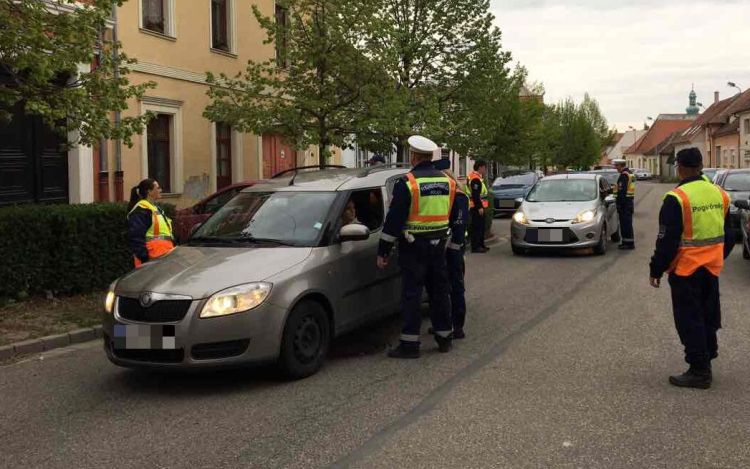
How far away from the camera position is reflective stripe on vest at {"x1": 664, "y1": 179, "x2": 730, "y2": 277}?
5457 millimetres

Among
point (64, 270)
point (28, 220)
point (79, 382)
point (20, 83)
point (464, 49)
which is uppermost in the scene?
point (464, 49)

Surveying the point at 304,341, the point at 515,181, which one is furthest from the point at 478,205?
the point at 515,181

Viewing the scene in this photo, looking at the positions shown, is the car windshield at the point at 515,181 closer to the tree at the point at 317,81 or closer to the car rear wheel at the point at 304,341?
the tree at the point at 317,81

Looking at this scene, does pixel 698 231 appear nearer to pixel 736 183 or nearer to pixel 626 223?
pixel 626 223

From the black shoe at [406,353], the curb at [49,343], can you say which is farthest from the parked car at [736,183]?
the curb at [49,343]

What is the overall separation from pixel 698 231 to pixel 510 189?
21805mm

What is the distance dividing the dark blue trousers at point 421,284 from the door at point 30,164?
30.8 ft

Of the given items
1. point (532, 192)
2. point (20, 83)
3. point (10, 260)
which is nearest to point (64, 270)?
point (10, 260)

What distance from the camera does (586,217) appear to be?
13.8 m

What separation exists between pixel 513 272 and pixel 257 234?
6.43m

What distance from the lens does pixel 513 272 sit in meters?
12.1

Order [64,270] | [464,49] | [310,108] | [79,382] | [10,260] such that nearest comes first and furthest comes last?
1. [79,382]
2. [10,260]
3. [64,270]
4. [310,108]
5. [464,49]

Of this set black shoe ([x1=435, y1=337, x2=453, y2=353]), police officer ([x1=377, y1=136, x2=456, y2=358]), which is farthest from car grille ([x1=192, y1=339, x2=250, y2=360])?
black shoe ([x1=435, y1=337, x2=453, y2=353])

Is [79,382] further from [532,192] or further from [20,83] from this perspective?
[532,192]
